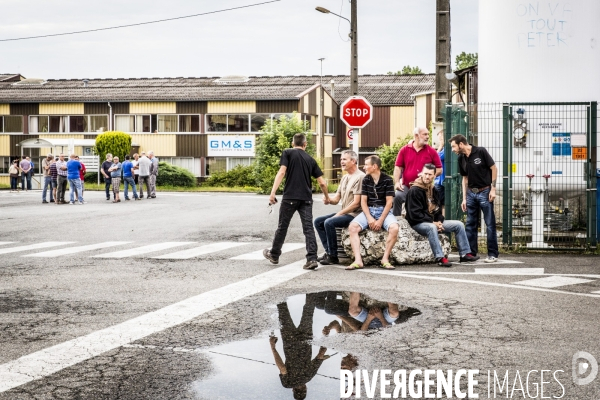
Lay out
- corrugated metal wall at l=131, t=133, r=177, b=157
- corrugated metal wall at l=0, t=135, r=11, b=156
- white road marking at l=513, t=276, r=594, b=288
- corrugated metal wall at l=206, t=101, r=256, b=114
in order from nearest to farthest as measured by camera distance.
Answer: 1. white road marking at l=513, t=276, r=594, b=288
2. corrugated metal wall at l=206, t=101, r=256, b=114
3. corrugated metal wall at l=131, t=133, r=177, b=157
4. corrugated metal wall at l=0, t=135, r=11, b=156

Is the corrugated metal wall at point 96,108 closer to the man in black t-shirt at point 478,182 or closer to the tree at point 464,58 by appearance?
the man in black t-shirt at point 478,182

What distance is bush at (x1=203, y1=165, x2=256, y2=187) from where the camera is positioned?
50906 mm

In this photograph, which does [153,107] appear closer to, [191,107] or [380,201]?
[191,107]

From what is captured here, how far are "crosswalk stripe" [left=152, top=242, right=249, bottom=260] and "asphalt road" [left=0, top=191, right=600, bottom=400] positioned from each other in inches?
2.8

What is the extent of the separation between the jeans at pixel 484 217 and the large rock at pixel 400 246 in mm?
619

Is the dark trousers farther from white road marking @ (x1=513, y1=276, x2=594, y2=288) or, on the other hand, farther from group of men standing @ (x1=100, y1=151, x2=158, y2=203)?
white road marking @ (x1=513, y1=276, x2=594, y2=288)

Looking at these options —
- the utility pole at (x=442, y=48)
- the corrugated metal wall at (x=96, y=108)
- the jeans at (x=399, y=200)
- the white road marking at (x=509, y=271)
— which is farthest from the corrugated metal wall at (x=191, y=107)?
the white road marking at (x=509, y=271)

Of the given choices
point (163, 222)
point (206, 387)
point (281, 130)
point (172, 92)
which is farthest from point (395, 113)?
point (206, 387)

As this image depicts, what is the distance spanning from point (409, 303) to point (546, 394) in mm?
3407

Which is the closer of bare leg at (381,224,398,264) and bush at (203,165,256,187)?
bare leg at (381,224,398,264)

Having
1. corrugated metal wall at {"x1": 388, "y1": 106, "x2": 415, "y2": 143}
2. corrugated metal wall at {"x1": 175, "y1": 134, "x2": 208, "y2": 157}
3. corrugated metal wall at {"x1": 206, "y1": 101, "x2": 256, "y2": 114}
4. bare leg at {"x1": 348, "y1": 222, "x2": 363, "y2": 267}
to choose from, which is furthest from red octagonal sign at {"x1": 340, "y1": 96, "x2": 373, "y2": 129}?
corrugated metal wall at {"x1": 388, "y1": 106, "x2": 415, "y2": 143}

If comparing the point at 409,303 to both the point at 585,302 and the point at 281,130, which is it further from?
the point at 281,130

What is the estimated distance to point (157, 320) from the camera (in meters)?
7.70

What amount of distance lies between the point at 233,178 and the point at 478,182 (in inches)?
1564
